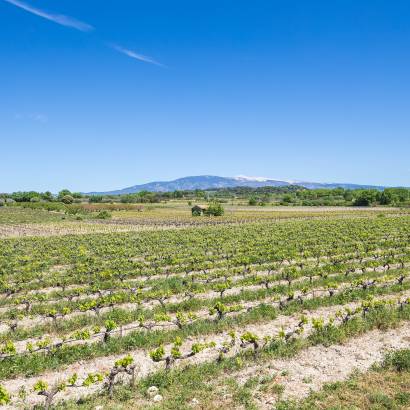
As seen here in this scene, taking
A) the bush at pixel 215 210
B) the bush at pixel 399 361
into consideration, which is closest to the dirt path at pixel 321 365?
the bush at pixel 399 361

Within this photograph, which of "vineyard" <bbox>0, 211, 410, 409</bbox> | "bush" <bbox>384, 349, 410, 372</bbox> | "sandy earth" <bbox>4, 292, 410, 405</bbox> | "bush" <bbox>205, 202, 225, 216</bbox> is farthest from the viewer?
"bush" <bbox>205, 202, 225, 216</bbox>

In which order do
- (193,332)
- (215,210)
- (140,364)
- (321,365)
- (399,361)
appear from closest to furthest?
(399,361)
(321,365)
(140,364)
(193,332)
(215,210)

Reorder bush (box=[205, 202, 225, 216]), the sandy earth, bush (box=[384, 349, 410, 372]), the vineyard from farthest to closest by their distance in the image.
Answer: bush (box=[205, 202, 225, 216]) < bush (box=[384, 349, 410, 372]) < the sandy earth < the vineyard

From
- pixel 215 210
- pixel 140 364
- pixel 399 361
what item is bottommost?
pixel 215 210

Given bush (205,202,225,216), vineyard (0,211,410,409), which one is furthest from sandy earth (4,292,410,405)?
bush (205,202,225,216)

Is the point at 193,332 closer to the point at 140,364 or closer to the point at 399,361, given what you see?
the point at 140,364

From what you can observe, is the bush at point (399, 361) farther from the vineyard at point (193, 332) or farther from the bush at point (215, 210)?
the bush at point (215, 210)

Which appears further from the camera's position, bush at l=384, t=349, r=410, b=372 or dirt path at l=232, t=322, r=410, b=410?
bush at l=384, t=349, r=410, b=372

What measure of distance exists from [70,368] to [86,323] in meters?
3.05

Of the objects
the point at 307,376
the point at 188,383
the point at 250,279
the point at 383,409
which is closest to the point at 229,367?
the point at 188,383

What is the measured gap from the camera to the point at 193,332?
36.3 feet

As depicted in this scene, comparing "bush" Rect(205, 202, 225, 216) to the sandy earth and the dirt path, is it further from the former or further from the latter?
the dirt path

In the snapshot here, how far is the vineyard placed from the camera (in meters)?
8.00

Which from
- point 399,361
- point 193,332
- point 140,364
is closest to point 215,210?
point 193,332
